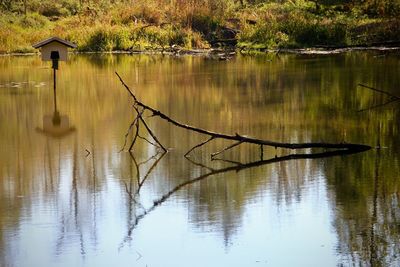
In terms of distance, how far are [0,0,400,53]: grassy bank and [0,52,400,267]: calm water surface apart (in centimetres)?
1467

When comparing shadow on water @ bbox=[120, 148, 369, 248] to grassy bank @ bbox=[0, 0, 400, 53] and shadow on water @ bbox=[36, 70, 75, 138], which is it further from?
grassy bank @ bbox=[0, 0, 400, 53]

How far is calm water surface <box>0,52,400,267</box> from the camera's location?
7.11m

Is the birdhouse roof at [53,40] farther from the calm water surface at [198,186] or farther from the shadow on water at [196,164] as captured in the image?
the shadow on water at [196,164]

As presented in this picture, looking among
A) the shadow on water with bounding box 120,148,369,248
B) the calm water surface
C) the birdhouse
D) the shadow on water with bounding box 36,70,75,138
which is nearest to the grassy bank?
Answer: the calm water surface

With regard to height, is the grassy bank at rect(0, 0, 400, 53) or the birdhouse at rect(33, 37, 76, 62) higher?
the grassy bank at rect(0, 0, 400, 53)

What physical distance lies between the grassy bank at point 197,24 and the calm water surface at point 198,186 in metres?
14.7

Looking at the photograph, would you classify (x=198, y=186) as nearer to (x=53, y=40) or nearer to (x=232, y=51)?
(x=53, y=40)

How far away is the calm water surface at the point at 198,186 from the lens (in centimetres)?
711

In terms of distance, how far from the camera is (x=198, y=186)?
9430 millimetres

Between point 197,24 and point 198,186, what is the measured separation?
28170 millimetres

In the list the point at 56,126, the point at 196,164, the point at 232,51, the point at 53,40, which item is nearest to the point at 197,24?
the point at 232,51

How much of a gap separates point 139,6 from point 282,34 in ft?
26.9

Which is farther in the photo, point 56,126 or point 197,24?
point 197,24

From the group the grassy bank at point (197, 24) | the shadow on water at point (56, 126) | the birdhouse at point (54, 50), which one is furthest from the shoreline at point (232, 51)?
the shadow on water at point (56, 126)
